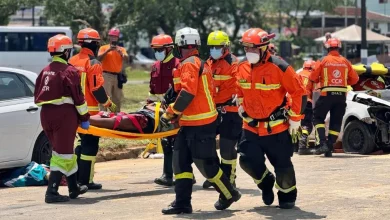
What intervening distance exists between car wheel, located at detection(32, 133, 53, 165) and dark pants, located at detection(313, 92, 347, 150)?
4.90 m

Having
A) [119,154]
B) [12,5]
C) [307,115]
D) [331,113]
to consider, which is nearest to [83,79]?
[119,154]

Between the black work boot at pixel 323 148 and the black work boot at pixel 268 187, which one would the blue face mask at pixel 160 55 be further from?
the black work boot at pixel 323 148

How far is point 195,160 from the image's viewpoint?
923cm

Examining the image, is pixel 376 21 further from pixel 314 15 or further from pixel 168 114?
pixel 168 114

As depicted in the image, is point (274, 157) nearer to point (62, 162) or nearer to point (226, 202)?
point (226, 202)

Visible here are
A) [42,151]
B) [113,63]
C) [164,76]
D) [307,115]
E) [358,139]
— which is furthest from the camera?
[113,63]

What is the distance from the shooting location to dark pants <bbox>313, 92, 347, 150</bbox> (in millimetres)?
14969

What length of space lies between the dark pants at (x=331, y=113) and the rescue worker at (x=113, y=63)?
4.43 m

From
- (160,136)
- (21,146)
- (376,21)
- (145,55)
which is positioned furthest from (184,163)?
(145,55)

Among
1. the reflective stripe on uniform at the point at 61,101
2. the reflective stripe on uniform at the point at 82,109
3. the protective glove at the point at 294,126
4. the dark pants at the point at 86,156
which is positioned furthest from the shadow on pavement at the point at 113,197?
the protective glove at the point at 294,126

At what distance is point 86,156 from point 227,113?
1.93 m

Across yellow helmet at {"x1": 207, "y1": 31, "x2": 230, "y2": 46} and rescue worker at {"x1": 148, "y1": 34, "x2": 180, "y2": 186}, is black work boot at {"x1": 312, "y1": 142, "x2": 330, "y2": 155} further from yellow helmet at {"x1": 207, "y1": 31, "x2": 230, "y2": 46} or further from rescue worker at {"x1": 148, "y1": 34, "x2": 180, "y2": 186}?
yellow helmet at {"x1": 207, "y1": 31, "x2": 230, "y2": 46}

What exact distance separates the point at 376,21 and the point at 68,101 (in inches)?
1643

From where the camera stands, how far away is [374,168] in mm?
12672
